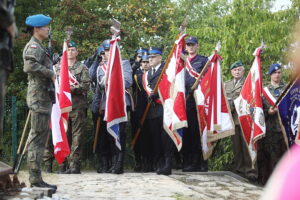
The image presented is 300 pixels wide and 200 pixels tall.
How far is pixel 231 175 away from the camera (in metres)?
10.6

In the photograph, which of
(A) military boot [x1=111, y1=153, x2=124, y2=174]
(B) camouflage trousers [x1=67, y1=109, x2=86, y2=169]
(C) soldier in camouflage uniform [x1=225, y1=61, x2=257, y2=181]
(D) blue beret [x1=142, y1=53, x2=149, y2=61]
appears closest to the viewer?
(A) military boot [x1=111, y1=153, x2=124, y2=174]

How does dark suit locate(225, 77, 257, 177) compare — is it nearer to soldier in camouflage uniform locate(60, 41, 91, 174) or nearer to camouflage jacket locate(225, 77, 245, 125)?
camouflage jacket locate(225, 77, 245, 125)

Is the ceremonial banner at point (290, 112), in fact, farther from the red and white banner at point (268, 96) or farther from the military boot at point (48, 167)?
the military boot at point (48, 167)

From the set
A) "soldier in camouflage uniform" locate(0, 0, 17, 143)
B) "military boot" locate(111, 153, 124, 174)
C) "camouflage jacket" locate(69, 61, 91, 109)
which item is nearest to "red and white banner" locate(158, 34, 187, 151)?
"military boot" locate(111, 153, 124, 174)

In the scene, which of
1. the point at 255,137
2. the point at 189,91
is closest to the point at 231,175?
the point at 255,137

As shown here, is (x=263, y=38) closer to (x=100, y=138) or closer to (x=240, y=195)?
(x=100, y=138)

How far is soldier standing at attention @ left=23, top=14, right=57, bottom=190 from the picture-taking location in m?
6.93

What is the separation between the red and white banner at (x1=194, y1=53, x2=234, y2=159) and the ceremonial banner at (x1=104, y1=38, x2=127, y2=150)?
1.35 meters

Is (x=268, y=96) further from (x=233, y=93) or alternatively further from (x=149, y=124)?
(x=149, y=124)

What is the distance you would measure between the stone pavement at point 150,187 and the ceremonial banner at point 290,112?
1212 millimetres

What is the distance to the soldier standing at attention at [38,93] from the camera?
22.7 ft

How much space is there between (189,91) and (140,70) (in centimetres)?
107

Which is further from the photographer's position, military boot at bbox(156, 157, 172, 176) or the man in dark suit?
the man in dark suit

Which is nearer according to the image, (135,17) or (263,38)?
(263,38)
